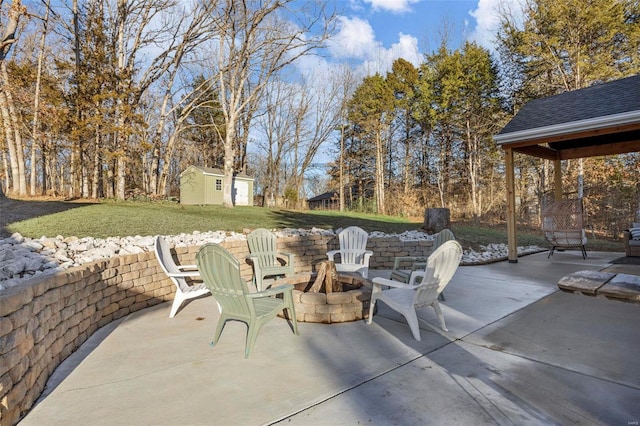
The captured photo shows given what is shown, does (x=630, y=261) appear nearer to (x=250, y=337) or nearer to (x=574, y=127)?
(x=574, y=127)

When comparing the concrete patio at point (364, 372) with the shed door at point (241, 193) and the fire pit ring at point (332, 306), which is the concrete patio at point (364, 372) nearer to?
the fire pit ring at point (332, 306)

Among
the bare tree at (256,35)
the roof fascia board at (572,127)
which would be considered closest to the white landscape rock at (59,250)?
the roof fascia board at (572,127)

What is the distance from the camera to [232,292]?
2.50 metres

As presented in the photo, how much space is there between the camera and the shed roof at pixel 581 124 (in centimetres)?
528

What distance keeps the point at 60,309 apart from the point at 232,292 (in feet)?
4.03

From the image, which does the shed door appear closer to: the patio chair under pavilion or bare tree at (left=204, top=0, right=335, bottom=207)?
bare tree at (left=204, top=0, right=335, bottom=207)

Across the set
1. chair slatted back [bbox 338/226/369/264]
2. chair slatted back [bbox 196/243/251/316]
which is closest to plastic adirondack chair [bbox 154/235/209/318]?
chair slatted back [bbox 196/243/251/316]

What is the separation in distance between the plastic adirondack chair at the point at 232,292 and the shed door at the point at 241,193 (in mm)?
16488

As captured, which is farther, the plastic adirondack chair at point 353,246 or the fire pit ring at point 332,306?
the plastic adirondack chair at point 353,246

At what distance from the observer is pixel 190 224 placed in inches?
256

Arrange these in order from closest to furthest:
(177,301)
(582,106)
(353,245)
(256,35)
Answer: (177,301)
(353,245)
(582,106)
(256,35)

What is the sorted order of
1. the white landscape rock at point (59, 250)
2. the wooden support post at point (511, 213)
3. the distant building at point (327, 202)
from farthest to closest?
the distant building at point (327, 202) → the wooden support post at point (511, 213) → the white landscape rock at point (59, 250)

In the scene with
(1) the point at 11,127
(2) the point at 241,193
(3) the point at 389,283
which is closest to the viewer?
(3) the point at 389,283

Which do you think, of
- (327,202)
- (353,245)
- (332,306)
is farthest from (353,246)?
(327,202)
